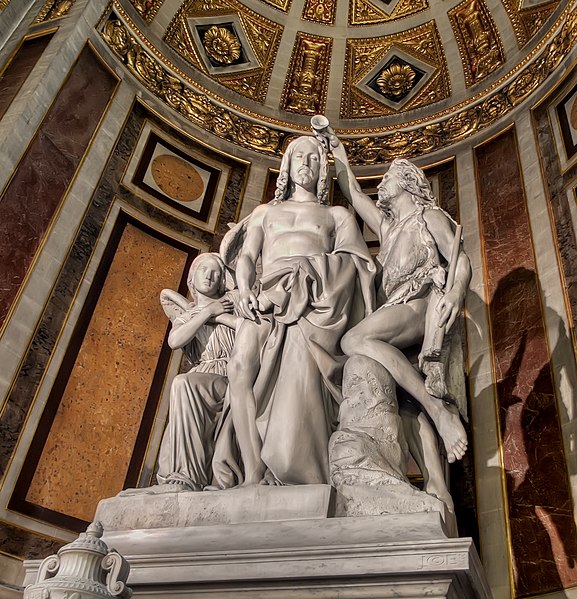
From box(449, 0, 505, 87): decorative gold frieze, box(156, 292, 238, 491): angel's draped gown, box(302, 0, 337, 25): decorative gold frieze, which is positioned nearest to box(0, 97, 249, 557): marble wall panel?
box(156, 292, 238, 491): angel's draped gown

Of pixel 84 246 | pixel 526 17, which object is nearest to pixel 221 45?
pixel 526 17

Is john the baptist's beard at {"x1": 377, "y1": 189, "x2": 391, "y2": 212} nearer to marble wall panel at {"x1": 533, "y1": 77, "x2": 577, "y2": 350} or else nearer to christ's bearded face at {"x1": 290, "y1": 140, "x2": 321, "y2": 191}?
christ's bearded face at {"x1": 290, "y1": 140, "x2": 321, "y2": 191}

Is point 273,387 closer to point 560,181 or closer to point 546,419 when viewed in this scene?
point 546,419

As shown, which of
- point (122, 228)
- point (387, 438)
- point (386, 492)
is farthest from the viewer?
point (122, 228)

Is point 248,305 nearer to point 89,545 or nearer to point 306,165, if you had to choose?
point 306,165

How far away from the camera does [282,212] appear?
447 cm

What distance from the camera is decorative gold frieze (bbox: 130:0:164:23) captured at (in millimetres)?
9688

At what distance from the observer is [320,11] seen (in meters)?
11.0

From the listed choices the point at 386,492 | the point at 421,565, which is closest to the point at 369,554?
the point at 421,565

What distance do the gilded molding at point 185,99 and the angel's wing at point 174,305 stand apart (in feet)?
18.7

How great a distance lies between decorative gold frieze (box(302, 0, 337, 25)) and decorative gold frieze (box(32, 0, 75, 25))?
12.5 ft

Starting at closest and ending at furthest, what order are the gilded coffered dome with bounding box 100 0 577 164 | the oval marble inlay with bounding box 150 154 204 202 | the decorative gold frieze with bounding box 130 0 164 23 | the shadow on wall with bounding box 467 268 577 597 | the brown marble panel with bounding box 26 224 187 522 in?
the shadow on wall with bounding box 467 268 577 597 → the brown marble panel with bounding box 26 224 187 522 → the oval marble inlay with bounding box 150 154 204 202 → the gilded coffered dome with bounding box 100 0 577 164 → the decorative gold frieze with bounding box 130 0 164 23

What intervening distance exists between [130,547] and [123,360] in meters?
4.56

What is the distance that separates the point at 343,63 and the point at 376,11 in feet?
3.17
